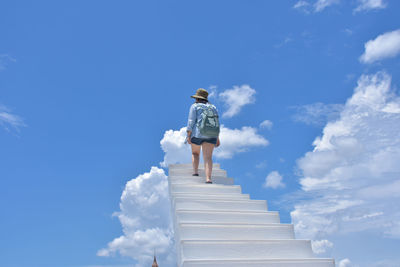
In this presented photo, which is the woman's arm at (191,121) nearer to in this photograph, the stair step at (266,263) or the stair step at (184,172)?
the stair step at (184,172)

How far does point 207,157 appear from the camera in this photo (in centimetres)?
920

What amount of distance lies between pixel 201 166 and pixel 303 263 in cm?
527

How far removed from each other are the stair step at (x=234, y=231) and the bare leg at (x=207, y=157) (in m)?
2.34

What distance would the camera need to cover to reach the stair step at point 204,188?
28.4ft

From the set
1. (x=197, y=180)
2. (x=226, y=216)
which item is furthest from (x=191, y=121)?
(x=226, y=216)

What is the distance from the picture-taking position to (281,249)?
6.52 m

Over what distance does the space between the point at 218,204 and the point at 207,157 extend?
62.0 inches

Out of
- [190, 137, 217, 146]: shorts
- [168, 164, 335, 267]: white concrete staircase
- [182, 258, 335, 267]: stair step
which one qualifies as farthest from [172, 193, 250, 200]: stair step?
[182, 258, 335, 267]: stair step

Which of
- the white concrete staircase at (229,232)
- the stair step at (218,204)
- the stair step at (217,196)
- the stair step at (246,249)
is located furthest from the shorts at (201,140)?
the stair step at (246,249)

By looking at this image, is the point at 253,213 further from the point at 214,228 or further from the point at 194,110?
the point at 194,110

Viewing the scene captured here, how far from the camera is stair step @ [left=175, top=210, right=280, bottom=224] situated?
7094 millimetres

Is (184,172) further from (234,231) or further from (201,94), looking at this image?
(234,231)

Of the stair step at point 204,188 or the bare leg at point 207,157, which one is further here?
the bare leg at point 207,157

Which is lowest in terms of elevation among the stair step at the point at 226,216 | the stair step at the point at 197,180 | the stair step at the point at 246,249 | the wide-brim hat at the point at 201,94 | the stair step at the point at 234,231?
the stair step at the point at 246,249
